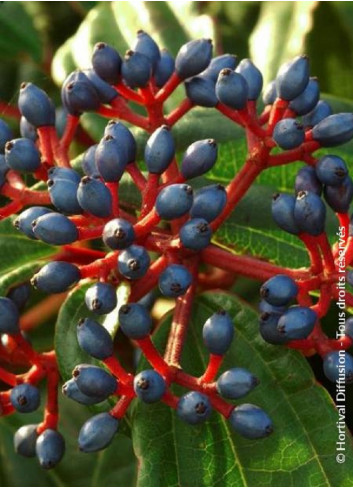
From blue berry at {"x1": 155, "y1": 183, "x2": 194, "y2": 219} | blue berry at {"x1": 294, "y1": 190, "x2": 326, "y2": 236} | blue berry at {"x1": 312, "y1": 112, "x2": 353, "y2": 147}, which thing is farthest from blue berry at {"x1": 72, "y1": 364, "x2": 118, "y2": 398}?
blue berry at {"x1": 312, "y1": 112, "x2": 353, "y2": 147}

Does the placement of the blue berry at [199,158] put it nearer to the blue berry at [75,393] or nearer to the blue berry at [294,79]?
the blue berry at [294,79]

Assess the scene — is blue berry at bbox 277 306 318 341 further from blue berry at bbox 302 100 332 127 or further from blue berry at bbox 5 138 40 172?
blue berry at bbox 5 138 40 172

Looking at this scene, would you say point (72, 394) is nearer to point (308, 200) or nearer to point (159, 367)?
point (159, 367)

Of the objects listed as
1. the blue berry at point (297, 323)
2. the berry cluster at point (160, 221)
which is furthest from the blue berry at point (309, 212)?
the blue berry at point (297, 323)

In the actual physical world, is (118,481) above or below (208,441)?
below

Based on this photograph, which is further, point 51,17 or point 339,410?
point 51,17

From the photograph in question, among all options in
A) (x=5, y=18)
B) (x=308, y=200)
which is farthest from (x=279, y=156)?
(x=5, y=18)
